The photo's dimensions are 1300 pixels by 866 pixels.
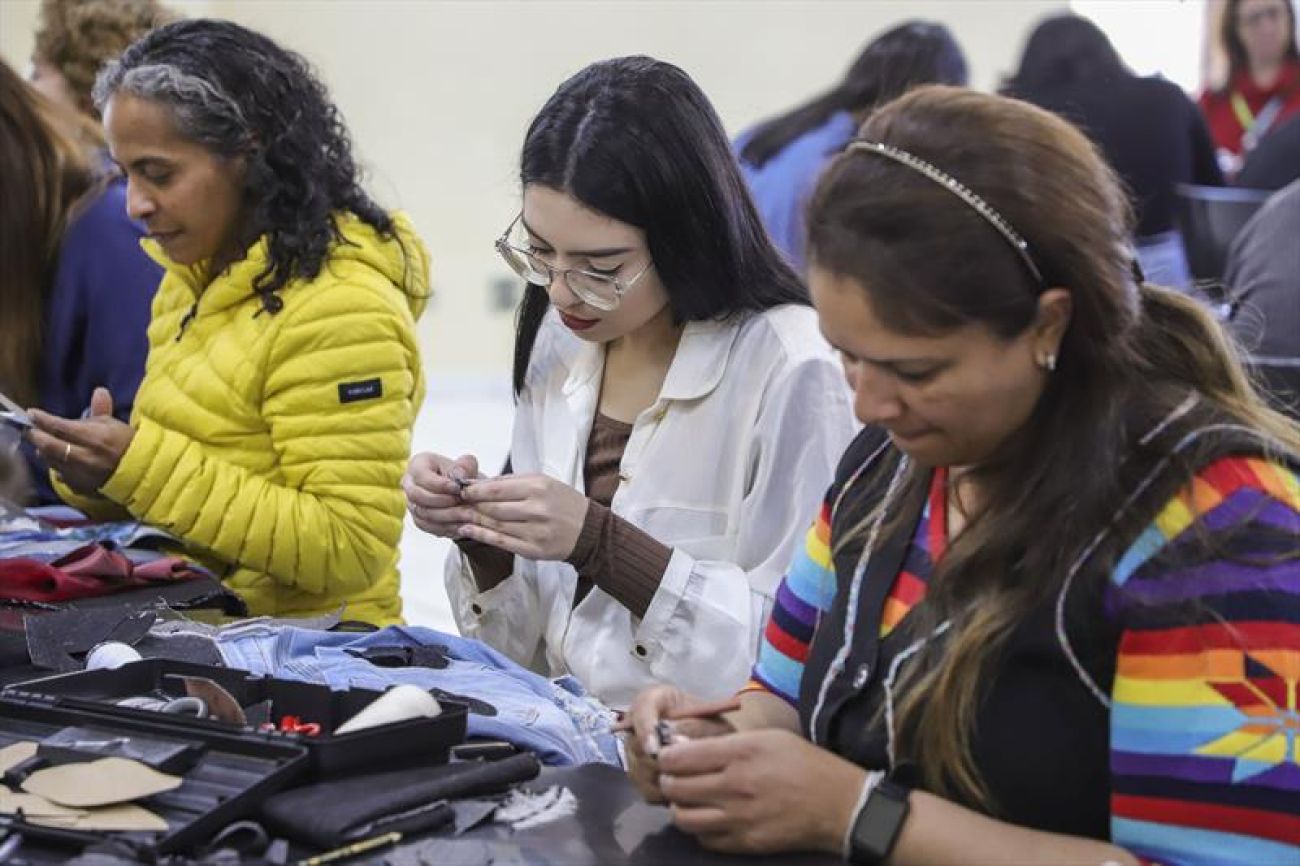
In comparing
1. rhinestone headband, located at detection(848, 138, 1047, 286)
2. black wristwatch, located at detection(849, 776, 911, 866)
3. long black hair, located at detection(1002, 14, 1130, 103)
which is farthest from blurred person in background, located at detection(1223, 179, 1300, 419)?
black wristwatch, located at detection(849, 776, 911, 866)

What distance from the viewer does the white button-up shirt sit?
230 centimetres

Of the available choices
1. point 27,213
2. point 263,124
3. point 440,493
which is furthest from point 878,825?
point 27,213

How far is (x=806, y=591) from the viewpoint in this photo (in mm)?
1814

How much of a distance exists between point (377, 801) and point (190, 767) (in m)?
0.19

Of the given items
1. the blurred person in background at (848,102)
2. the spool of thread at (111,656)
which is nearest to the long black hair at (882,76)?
the blurred person in background at (848,102)

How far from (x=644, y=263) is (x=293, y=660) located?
73 centimetres

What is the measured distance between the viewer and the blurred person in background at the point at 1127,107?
14.6 feet

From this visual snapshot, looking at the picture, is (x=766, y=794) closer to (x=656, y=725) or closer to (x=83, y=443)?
(x=656, y=725)

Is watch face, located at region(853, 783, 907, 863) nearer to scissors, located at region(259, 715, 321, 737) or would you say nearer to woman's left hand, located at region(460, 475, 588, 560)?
scissors, located at region(259, 715, 321, 737)

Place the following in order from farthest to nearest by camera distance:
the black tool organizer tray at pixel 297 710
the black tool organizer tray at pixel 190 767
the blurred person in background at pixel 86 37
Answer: the blurred person in background at pixel 86 37
the black tool organizer tray at pixel 297 710
the black tool organizer tray at pixel 190 767

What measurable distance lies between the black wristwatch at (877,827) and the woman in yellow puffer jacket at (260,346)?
1.42m

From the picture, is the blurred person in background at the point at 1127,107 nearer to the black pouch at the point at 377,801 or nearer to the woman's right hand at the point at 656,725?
the woman's right hand at the point at 656,725

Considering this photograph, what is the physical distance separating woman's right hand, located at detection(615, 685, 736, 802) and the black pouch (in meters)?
0.13

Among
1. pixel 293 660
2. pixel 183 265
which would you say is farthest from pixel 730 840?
pixel 183 265
